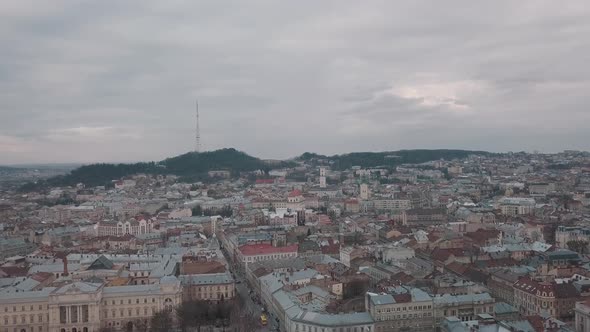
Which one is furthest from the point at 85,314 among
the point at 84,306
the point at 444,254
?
the point at 444,254

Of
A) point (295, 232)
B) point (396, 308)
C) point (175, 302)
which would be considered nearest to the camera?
point (396, 308)

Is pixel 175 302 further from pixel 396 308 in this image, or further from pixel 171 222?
pixel 171 222

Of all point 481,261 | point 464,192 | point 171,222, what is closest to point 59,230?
point 171,222

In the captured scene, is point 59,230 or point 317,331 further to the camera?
point 59,230

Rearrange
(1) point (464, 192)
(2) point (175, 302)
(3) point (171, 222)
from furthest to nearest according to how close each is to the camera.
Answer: (1) point (464, 192)
(3) point (171, 222)
(2) point (175, 302)

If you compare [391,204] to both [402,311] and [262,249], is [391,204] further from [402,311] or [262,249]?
[402,311]

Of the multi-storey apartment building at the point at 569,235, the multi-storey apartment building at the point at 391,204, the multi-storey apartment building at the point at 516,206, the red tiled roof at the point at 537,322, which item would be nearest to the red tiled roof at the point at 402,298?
the red tiled roof at the point at 537,322

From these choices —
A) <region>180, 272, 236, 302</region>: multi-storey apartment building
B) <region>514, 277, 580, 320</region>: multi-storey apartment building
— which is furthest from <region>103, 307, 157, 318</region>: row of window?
<region>514, 277, 580, 320</region>: multi-storey apartment building

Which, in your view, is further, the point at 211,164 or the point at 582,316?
the point at 211,164
